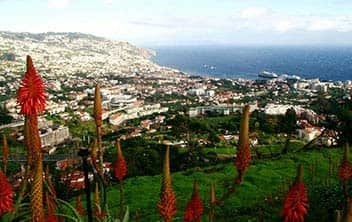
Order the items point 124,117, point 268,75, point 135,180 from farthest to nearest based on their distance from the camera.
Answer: point 268,75
point 124,117
point 135,180

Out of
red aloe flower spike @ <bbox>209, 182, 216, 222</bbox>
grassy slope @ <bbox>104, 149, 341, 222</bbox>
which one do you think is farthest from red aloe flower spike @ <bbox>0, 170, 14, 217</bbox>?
grassy slope @ <bbox>104, 149, 341, 222</bbox>

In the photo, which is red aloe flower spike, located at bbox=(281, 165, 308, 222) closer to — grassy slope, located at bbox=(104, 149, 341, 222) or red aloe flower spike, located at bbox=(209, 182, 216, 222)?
red aloe flower spike, located at bbox=(209, 182, 216, 222)

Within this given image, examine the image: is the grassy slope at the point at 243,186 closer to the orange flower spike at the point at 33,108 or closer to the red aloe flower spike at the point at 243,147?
the red aloe flower spike at the point at 243,147

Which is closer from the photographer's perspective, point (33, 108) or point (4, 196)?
point (33, 108)

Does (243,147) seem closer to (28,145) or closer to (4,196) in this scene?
(28,145)

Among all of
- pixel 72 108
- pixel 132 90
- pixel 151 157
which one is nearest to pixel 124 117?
pixel 72 108

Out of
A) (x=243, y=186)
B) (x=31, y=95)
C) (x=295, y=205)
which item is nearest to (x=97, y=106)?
(x=31, y=95)

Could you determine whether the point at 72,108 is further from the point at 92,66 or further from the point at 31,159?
the point at 92,66
